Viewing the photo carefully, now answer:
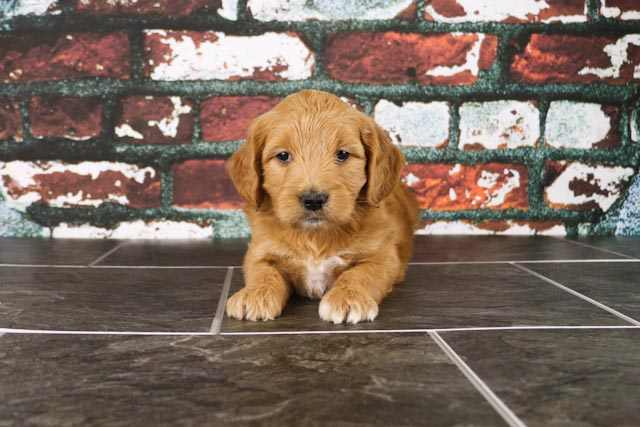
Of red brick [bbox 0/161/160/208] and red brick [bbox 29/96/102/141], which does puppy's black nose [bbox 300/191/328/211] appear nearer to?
red brick [bbox 0/161/160/208]

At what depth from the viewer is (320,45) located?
114 inches

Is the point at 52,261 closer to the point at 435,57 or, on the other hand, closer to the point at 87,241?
the point at 87,241

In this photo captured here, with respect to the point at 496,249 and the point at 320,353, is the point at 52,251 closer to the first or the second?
the point at 320,353

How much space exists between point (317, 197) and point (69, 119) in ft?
5.98

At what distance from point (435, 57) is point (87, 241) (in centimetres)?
193

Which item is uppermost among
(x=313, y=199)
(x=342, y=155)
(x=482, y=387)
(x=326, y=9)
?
(x=326, y=9)

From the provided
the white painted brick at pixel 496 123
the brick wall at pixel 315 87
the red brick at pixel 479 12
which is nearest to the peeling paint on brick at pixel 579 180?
the brick wall at pixel 315 87

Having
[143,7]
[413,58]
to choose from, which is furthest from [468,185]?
[143,7]

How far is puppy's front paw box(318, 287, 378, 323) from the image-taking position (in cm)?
144

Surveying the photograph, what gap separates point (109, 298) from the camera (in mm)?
1706

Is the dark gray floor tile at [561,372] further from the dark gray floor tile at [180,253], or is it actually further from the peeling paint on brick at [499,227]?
→ the peeling paint on brick at [499,227]

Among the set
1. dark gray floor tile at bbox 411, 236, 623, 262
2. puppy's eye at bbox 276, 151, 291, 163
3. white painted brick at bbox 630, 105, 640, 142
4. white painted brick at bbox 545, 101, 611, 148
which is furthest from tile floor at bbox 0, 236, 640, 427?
white painted brick at bbox 630, 105, 640, 142

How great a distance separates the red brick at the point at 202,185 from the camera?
291cm

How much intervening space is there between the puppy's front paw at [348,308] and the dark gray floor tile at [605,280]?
67 centimetres
